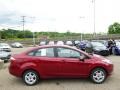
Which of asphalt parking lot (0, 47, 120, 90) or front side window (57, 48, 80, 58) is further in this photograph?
front side window (57, 48, 80, 58)

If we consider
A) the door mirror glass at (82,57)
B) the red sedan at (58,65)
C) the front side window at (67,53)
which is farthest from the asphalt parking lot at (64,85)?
the front side window at (67,53)

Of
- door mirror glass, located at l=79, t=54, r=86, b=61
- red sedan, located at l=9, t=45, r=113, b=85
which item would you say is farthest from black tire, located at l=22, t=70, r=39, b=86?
door mirror glass, located at l=79, t=54, r=86, b=61

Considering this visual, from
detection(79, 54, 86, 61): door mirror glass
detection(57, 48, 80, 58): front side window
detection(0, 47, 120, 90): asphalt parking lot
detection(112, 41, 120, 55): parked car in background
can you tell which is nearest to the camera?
detection(0, 47, 120, 90): asphalt parking lot

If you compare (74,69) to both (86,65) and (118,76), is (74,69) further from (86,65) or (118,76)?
(118,76)

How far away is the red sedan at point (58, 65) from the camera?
27.4 feet

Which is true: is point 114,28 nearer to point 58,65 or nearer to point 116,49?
point 116,49

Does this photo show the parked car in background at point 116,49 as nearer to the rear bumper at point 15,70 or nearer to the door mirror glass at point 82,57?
the door mirror glass at point 82,57

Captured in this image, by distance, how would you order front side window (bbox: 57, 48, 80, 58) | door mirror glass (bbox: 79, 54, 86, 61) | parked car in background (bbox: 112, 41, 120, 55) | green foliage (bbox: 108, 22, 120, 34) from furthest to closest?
green foliage (bbox: 108, 22, 120, 34) → parked car in background (bbox: 112, 41, 120, 55) → front side window (bbox: 57, 48, 80, 58) → door mirror glass (bbox: 79, 54, 86, 61)

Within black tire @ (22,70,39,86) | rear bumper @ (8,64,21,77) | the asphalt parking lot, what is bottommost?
the asphalt parking lot

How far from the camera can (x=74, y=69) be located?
8.37 meters

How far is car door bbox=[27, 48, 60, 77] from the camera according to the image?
837 cm

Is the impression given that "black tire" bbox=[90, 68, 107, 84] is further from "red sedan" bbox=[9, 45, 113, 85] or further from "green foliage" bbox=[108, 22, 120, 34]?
"green foliage" bbox=[108, 22, 120, 34]

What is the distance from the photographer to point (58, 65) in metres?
8.36

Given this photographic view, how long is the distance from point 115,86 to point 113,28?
114 m
